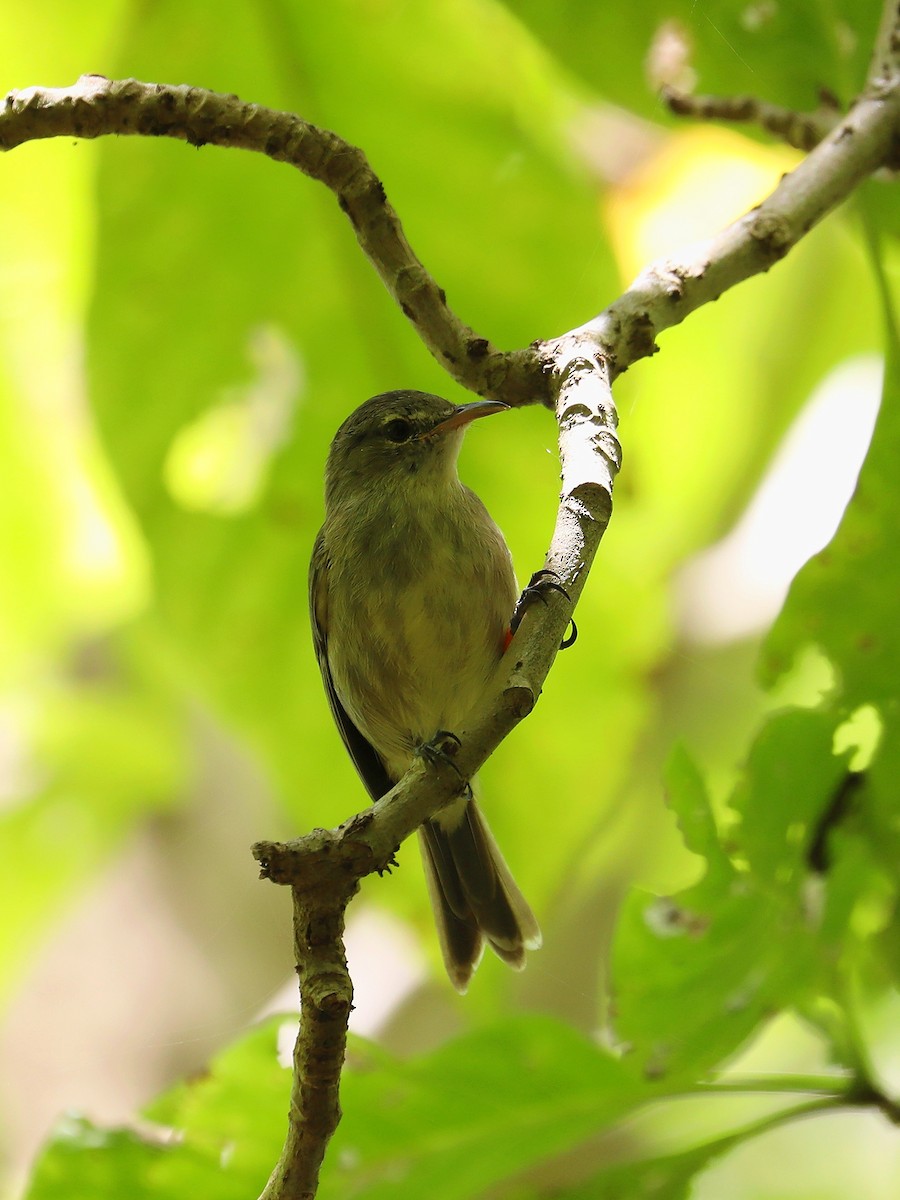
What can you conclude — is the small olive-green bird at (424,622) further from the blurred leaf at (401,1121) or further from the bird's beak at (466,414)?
the blurred leaf at (401,1121)

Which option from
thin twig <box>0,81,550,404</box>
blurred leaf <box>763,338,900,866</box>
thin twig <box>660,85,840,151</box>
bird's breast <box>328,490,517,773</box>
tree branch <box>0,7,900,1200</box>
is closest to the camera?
tree branch <box>0,7,900,1200</box>

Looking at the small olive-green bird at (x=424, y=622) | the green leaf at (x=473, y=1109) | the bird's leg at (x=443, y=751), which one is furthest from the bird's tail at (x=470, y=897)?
the bird's leg at (x=443, y=751)

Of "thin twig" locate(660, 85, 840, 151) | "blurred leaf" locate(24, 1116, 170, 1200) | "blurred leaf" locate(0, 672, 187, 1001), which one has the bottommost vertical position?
"blurred leaf" locate(24, 1116, 170, 1200)

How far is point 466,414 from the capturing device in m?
2.83

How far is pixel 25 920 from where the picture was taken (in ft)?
14.8

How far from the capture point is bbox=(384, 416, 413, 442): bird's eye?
3107 mm

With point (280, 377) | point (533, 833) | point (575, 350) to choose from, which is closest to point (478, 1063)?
point (533, 833)

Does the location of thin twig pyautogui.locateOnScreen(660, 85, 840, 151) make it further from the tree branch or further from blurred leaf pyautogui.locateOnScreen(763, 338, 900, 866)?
blurred leaf pyautogui.locateOnScreen(763, 338, 900, 866)

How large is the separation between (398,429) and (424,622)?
0.61m

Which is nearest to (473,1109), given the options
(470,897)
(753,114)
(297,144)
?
(470,897)

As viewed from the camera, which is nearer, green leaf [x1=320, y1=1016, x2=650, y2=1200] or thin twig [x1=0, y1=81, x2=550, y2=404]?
thin twig [x1=0, y1=81, x2=550, y2=404]

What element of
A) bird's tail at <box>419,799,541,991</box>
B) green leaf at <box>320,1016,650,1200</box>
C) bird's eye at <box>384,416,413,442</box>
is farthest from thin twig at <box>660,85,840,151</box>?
green leaf at <box>320,1016,650,1200</box>

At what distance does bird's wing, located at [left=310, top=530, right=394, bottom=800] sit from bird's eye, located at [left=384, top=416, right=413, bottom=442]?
0.29 m

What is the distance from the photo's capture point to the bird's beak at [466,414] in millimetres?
2775
